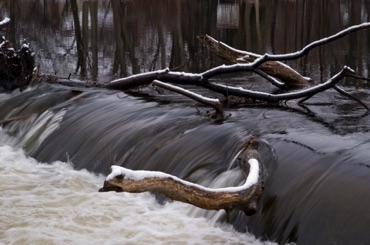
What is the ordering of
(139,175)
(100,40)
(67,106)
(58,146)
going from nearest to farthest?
1. (139,175)
2. (58,146)
3. (67,106)
4. (100,40)

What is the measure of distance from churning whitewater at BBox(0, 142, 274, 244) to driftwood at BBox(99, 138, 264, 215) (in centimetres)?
65

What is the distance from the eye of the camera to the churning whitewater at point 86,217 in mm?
6121

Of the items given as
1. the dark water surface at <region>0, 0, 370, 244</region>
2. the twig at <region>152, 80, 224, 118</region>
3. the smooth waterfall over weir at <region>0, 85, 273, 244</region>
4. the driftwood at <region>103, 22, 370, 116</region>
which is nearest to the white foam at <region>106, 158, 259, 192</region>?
the dark water surface at <region>0, 0, 370, 244</region>

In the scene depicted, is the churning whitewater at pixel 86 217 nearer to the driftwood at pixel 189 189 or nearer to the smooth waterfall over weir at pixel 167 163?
the smooth waterfall over weir at pixel 167 163

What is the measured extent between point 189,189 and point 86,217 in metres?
1.94

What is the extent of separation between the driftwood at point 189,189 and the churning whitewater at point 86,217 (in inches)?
25.8

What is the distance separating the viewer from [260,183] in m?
5.57

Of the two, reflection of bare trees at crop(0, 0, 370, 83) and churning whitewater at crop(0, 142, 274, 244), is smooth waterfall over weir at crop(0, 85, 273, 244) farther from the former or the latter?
reflection of bare trees at crop(0, 0, 370, 83)

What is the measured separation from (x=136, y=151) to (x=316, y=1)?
35.3 metres

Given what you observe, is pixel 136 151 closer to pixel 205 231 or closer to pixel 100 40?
pixel 205 231

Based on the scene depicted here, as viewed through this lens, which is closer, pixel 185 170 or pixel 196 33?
pixel 185 170

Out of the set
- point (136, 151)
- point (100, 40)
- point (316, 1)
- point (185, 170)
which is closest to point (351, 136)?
point (185, 170)

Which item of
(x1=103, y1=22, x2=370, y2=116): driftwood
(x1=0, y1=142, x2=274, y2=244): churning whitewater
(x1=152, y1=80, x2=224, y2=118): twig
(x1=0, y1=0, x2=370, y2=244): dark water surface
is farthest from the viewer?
(x1=103, y1=22, x2=370, y2=116): driftwood

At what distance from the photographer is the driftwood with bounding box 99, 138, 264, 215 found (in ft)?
15.5
